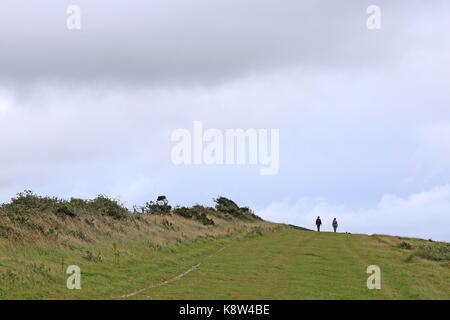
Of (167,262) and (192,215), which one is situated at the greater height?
(192,215)

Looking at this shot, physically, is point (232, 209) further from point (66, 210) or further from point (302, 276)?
point (302, 276)

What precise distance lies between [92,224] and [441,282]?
871 inches

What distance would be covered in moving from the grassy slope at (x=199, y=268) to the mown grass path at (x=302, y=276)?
4cm

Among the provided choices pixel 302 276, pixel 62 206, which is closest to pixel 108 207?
pixel 62 206

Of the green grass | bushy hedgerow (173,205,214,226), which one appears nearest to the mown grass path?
the green grass

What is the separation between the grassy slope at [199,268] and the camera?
68.2ft

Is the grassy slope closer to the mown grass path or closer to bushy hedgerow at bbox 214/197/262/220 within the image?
the mown grass path

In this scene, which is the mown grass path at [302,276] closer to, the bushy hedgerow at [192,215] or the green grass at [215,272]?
the green grass at [215,272]

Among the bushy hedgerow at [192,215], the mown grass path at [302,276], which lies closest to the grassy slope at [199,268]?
the mown grass path at [302,276]

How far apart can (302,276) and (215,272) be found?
4087 mm

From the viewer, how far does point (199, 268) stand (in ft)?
91.4

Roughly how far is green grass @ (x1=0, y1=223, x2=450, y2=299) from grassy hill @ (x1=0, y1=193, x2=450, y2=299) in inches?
1.7
